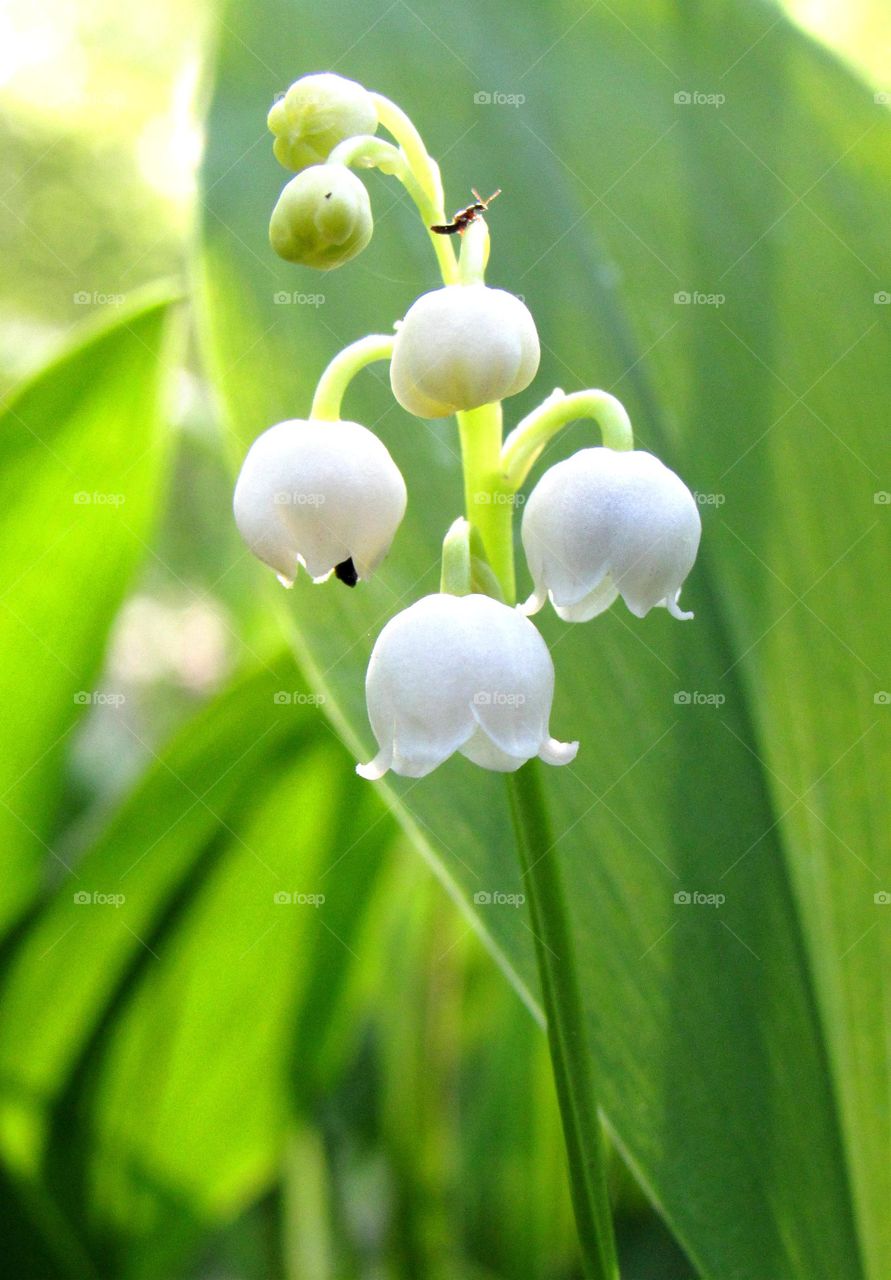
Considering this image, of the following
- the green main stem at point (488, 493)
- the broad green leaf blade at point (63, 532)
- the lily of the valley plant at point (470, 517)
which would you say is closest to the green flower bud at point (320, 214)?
the lily of the valley plant at point (470, 517)

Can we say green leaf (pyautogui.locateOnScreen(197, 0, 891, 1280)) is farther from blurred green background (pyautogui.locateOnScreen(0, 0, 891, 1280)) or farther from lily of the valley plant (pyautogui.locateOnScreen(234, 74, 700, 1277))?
lily of the valley plant (pyautogui.locateOnScreen(234, 74, 700, 1277))

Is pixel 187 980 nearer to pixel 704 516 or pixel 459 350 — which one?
pixel 704 516

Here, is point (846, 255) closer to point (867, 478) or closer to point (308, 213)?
point (867, 478)

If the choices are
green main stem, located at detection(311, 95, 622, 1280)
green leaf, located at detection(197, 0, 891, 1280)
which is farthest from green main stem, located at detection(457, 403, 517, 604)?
green leaf, located at detection(197, 0, 891, 1280)

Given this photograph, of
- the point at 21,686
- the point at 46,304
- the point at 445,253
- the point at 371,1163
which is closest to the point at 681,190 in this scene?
the point at 445,253

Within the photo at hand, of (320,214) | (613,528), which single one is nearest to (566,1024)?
(613,528)
